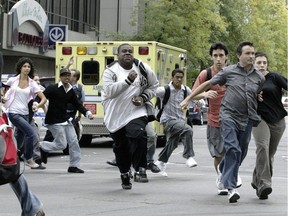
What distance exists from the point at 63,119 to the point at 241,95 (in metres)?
→ 4.51

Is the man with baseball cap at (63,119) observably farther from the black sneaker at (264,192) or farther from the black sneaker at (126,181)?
the black sneaker at (264,192)

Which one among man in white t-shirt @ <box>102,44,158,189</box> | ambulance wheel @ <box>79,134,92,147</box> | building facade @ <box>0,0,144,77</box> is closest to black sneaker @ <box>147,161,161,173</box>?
man in white t-shirt @ <box>102,44,158,189</box>

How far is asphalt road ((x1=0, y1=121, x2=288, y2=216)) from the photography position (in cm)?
857

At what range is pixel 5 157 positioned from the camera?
625cm

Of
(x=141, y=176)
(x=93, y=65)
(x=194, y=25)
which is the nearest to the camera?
(x=141, y=176)

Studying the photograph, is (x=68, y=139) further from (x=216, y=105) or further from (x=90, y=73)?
(x=90, y=73)

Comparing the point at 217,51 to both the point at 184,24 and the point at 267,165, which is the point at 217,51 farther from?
the point at 184,24

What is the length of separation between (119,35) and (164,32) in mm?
2281

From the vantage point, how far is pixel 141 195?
9867 mm

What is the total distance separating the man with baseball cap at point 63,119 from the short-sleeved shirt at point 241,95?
13.1 ft

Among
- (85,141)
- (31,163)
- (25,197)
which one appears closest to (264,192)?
(25,197)

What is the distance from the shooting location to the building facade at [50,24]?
31.0 m

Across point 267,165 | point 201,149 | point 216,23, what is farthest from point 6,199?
point 216,23

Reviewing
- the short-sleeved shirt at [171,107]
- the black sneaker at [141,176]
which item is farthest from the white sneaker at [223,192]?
the short-sleeved shirt at [171,107]
